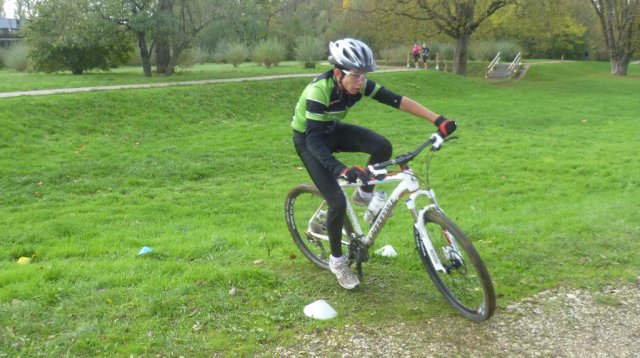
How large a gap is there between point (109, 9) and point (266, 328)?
2137 centimetres

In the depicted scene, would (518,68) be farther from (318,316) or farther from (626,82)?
(318,316)

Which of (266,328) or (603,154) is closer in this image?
(266,328)

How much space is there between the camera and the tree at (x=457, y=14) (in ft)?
102

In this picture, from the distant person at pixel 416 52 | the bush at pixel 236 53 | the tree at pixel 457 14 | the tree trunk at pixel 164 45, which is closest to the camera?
the tree trunk at pixel 164 45

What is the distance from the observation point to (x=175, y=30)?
23.2m

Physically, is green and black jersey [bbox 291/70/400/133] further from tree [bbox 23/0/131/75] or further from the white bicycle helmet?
tree [bbox 23/0/131/75]

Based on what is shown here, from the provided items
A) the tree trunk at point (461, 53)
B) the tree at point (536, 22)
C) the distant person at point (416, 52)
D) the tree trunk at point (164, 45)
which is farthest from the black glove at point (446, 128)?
the distant person at point (416, 52)

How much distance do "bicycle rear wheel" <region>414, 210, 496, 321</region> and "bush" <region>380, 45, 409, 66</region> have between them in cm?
3823

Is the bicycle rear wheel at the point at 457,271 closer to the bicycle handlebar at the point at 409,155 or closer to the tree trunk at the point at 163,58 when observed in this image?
the bicycle handlebar at the point at 409,155

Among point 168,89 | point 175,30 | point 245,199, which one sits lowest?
point 245,199

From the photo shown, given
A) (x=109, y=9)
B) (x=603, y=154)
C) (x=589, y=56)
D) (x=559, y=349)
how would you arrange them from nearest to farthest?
(x=559, y=349) < (x=603, y=154) < (x=109, y=9) < (x=589, y=56)

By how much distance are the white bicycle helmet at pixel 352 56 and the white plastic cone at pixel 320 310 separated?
1770mm

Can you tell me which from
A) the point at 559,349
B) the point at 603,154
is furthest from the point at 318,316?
the point at 603,154

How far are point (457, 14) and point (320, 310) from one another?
30145 mm
